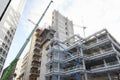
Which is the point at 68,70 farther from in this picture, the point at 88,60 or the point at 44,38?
the point at 44,38

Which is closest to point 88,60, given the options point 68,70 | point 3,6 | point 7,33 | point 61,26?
point 68,70

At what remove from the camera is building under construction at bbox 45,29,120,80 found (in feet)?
81.5

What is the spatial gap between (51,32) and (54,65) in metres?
17.0

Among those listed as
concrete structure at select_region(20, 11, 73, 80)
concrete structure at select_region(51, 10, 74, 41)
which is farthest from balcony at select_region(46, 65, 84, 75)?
concrete structure at select_region(51, 10, 74, 41)

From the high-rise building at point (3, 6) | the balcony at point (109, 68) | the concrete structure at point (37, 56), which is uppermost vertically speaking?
the concrete structure at point (37, 56)

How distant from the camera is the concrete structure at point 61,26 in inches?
1904

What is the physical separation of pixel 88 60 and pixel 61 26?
26.5 meters

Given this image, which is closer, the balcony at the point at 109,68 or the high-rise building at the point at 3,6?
the high-rise building at the point at 3,6

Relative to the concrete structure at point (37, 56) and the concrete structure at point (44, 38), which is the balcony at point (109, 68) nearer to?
the concrete structure at point (37, 56)

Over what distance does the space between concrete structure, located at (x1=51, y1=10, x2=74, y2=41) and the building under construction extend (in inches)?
503

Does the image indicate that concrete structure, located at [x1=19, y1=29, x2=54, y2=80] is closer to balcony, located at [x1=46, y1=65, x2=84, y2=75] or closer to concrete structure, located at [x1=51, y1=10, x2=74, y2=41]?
concrete structure, located at [x1=51, y1=10, x2=74, y2=41]

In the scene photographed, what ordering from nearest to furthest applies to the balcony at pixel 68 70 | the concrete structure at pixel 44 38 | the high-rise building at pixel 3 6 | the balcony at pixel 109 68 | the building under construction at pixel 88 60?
the high-rise building at pixel 3 6 < the balcony at pixel 109 68 < the building under construction at pixel 88 60 < the balcony at pixel 68 70 < the concrete structure at pixel 44 38

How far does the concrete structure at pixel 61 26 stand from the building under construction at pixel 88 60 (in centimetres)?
1278

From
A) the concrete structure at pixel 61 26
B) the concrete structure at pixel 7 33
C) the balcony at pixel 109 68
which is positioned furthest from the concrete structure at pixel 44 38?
the balcony at pixel 109 68
